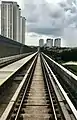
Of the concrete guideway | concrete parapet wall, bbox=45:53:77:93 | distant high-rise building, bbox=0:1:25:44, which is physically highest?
distant high-rise building, bbox=0:1:25:44

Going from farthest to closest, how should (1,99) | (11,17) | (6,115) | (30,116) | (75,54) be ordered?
(11,17), (75,54), (1,99), (30,116), (6,115)

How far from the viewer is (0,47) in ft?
151

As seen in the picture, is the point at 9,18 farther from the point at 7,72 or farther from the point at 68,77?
the point at 68,77

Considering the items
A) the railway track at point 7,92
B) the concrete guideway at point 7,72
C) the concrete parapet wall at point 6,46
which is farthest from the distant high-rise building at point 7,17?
the railway track at point 7,92

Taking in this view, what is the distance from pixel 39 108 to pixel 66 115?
210 centimetres

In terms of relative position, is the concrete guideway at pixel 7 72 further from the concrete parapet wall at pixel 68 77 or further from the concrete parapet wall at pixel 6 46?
the concrete parapet wall at pixel 6 46

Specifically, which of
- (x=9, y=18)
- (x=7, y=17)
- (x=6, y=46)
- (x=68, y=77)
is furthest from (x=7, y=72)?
(x=9, y=18)

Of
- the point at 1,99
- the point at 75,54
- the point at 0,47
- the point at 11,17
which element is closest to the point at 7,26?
the point at 11,17

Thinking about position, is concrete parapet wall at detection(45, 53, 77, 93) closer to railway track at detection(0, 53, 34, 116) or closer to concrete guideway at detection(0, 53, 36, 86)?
railway track at detection(0, 53, 34, 116)

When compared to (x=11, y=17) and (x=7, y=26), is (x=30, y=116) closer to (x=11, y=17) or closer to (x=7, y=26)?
(x=7, y=26)

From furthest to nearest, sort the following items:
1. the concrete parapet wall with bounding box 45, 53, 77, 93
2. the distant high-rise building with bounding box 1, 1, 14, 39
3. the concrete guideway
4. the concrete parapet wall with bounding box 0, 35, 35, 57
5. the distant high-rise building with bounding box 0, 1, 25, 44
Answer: the distant high-rise building with bounding box 0, 1, 25, 44, the distant high-rise building with bounding box 1, 1, 14, 39, the concrete parapet wall with bounding box 0, 35, 35, 57, the concrete guideway, the concrete parapet wall with bounding box 45, 53, 77, 93

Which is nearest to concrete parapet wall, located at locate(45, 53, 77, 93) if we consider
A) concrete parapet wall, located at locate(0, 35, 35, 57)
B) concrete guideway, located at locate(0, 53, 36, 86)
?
concrete guideway, located at locate(0, 53, 36, 86)

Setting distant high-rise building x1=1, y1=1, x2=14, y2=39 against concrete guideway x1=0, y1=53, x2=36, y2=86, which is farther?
distant high-rise building x1=1, y1=1, x2=14, y2=39

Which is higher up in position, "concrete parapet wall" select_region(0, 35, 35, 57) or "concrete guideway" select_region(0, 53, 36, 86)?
"concrete parapet wall" select_region(0, 35, 35, 57)
